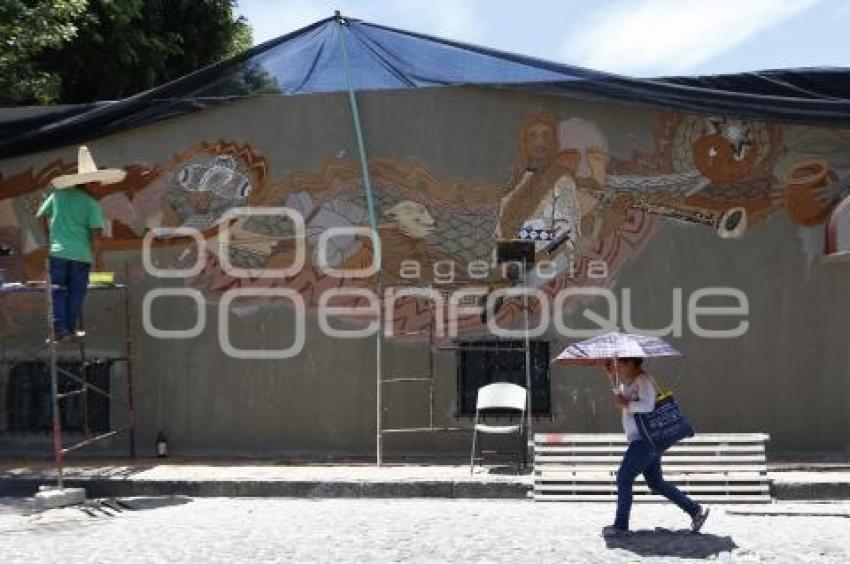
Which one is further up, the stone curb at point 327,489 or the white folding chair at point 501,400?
the white folding chair at point 501,400

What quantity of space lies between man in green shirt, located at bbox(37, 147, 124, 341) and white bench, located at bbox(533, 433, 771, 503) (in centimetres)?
439

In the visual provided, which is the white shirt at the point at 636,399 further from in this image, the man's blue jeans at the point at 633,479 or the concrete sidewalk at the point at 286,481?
the concrete sidewalk at the point at 286,481

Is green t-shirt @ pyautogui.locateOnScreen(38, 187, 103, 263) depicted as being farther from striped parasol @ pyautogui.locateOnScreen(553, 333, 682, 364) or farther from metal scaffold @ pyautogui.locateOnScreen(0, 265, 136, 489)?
striped parasol @ pyautogui.locateOnScreen(553, 333, 682, 364)

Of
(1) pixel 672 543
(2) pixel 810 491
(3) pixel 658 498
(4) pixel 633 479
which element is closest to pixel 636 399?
(4) pixel 633 479

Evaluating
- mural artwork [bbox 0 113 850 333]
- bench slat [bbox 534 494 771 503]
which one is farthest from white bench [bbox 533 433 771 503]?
mural artwork [bbox 0 113 850 333]

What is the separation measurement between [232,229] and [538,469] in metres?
4.03

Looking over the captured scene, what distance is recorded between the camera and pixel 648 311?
400 inches

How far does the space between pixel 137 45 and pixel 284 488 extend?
10.6 meters

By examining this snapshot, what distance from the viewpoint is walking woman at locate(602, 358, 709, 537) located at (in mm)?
7121

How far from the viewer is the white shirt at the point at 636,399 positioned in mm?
7117

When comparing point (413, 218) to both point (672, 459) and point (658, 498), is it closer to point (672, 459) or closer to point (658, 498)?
point (672, 459)

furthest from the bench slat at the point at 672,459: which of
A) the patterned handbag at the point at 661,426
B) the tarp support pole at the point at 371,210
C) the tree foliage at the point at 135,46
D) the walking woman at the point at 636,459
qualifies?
the tree foliage at the point at 135,46

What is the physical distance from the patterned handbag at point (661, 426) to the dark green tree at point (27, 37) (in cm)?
840

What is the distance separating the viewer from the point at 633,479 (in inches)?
282
